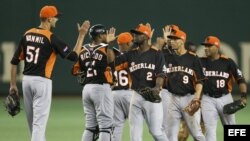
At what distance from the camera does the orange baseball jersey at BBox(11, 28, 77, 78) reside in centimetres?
1073

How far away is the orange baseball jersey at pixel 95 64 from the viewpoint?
1130 cm

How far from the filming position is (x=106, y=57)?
1130cm

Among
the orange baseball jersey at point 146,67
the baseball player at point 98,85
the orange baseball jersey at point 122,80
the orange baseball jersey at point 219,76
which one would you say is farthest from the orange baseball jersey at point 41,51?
the orange baseball jersey at point 219,76

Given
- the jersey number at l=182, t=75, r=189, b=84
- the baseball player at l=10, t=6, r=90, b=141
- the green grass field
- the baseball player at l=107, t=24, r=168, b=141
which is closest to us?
the baseball player at l=10, t=6, r=90, b=141

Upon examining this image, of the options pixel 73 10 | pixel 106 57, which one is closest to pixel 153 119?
pixel 106 57

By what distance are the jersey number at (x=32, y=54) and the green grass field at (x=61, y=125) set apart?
321 cm

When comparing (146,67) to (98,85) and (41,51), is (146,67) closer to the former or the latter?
(98,85)

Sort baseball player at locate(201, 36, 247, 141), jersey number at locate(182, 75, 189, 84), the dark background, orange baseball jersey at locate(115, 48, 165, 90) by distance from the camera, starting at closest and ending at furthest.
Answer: orange baseball jersey at locate(115, 48, 165, 90) → jersey number at locate(182, 75, 189, 84) → baseball player at locate(201, 36, 247, 141) → the dark background

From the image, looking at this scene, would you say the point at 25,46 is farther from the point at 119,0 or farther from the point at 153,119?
the point at 119,0

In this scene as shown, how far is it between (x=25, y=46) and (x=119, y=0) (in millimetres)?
11420

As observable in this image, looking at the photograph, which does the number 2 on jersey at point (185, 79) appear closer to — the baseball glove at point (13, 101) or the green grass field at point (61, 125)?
the green grass field at point (61, 125)

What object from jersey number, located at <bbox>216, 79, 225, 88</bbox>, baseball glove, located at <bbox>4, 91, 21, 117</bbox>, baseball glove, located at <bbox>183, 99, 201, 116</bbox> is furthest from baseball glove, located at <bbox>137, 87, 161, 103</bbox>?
baseball glove, located at <bbox>4, 91, 21, 117</bbox>

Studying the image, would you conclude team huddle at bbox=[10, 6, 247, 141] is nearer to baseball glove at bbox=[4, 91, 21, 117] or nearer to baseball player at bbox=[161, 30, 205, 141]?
baseball player at bbox=[161, 30, 205, 141]

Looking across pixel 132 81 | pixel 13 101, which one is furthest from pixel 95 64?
pixel 13 101
